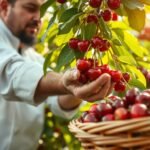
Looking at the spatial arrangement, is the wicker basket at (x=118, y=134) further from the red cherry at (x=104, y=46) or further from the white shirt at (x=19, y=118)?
the white shirt at (x=19, y=118)

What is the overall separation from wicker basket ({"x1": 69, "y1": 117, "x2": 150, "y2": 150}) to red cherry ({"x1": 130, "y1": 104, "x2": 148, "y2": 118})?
23 millimetres

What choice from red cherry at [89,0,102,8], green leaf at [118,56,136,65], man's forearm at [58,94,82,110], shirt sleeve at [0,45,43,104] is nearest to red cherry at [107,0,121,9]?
red cherry at [89,0,102,8]

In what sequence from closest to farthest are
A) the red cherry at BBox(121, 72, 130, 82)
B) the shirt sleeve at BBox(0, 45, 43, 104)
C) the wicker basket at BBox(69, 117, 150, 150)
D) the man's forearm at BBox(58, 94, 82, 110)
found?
the wicker basket at BBox(69, 117, 150, 150) < the red cherry at BBox(121, 72, 130, 82) < the shirt sleeve at BBox(0, 45, 43, 104) < the man's forearm at BBox(58, 94, 82, 110)

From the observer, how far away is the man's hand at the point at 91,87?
932 mm

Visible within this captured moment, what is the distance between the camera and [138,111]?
76 centimetres

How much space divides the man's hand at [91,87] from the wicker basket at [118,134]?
0.15m

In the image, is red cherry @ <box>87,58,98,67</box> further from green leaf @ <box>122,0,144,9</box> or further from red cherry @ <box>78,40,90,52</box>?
green leaf @ <box>122,0,144,9</box>

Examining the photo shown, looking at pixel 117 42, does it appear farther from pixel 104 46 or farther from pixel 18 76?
pixel 18 76

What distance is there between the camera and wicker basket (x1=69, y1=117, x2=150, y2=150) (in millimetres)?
739

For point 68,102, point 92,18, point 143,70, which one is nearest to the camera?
point 92,18

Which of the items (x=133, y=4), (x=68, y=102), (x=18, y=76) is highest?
(x=133, y=4)

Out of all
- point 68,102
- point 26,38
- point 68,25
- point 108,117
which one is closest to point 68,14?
point 68,25

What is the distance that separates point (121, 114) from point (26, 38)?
1361 mm

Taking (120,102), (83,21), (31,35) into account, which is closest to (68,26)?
(83,21)
